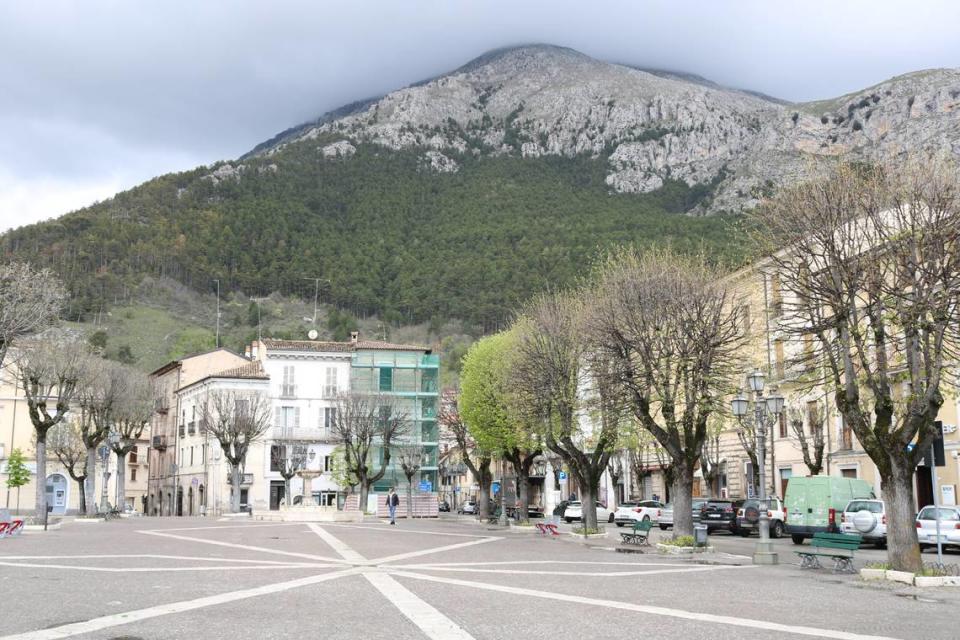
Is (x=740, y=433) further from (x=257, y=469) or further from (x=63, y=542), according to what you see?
(x=257, y=469)

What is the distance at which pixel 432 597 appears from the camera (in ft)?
47.8

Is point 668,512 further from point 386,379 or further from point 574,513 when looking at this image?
point 386,379

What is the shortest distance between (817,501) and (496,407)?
19.9 metres

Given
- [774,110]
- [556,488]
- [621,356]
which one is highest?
[774,110]

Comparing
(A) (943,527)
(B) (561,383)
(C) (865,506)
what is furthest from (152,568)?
(C) (865,506)

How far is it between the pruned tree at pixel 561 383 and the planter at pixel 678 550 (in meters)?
7.83

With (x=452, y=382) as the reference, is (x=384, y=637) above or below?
below

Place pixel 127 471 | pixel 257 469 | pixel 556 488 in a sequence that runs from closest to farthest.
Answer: pixel 257 469, pixel 556 488, pixel 127 471

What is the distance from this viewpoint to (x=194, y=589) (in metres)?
15.2

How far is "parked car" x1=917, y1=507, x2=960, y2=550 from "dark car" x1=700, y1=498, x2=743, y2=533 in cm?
1125

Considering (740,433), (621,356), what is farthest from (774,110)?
(621,356)

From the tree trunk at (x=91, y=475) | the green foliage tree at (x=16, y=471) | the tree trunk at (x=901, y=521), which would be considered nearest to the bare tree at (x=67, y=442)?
the green foliage tree at (x=16, y=471)

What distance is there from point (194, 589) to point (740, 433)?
3323 centimetres

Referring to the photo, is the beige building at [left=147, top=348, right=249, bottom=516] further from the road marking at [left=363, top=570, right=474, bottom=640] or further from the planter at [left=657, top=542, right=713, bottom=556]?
the road marking at [left=363, top=570, right=474, bottom=640]
